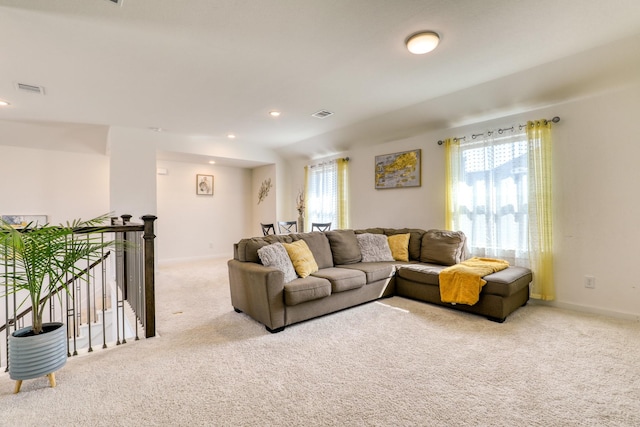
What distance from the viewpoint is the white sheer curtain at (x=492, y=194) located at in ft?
11.5

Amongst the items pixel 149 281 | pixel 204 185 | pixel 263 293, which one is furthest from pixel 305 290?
pixel 204 185

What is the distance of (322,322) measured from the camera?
289cm

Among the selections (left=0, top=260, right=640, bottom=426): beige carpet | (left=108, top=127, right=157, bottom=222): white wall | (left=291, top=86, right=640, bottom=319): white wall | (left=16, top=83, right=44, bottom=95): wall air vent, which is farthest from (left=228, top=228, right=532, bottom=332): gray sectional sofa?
(left=16, top=83, right=44, bottom=95): wall air vent

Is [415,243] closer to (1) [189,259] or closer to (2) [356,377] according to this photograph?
(2) [356,377]

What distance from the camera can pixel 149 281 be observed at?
2588 mm

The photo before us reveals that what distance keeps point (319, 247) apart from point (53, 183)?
5204mm

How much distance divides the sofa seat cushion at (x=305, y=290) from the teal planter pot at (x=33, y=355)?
161 cm

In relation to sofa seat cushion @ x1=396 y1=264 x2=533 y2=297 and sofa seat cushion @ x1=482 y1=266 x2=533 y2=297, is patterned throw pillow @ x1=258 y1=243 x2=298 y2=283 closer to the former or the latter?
sofa seat cushion @ x1=396 y1=264 x2=533 y2=297

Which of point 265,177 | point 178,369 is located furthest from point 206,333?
point 265,177

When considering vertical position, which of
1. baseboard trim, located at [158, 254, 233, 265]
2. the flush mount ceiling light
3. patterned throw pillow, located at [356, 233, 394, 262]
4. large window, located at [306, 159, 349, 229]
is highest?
the flush mount ceiling light

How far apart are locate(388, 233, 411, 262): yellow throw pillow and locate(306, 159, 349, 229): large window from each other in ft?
4.94

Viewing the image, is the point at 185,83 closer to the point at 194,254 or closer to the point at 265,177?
the point at 265,177

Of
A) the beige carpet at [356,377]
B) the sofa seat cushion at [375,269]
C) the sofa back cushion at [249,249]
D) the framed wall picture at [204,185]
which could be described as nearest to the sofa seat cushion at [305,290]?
the beige carpet at [356,377]

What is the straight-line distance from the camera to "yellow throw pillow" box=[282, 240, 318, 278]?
3098 millimetres
